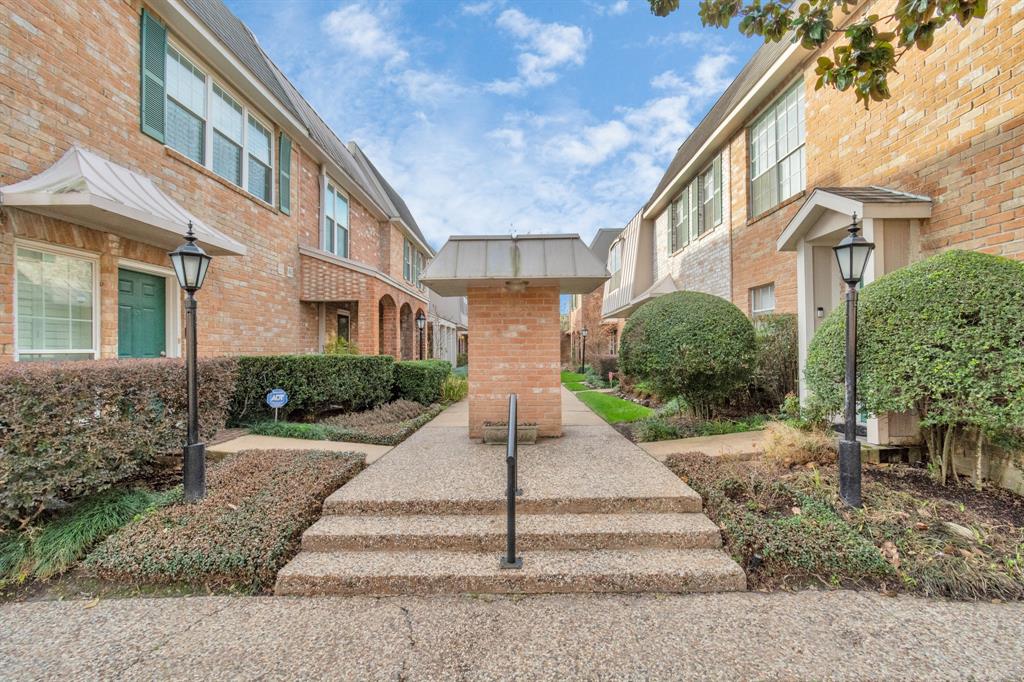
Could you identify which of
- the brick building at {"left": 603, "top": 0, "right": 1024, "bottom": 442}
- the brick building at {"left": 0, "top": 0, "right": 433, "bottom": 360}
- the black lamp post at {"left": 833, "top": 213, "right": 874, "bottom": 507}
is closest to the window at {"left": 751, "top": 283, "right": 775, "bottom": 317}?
the brick building at {"left": 603, "top": 0, "right": 1024, "bottom": 442}

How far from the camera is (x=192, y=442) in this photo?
12.5 ft

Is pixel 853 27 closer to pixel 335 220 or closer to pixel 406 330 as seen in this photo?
pixel 335 220

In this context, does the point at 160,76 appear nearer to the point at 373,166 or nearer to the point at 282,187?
the point at 282,187

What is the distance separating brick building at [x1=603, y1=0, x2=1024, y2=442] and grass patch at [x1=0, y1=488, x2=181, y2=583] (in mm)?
7583

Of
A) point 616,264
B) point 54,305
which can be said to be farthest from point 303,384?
point 616,264

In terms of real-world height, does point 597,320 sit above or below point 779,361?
above

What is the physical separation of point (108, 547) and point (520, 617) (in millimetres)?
3093

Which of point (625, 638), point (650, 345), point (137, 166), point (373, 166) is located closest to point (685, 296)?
point (650, 345)

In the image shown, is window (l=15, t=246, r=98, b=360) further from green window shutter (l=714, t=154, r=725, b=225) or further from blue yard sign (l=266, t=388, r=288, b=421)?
green window shutter (l=714, t=154, r=725, b=225)

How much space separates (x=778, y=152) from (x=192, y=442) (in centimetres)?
1113

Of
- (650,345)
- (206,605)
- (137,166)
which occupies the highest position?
(137,166)

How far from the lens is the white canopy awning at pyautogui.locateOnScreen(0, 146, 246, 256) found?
428 cm

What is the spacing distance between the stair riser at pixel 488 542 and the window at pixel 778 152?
308 inches

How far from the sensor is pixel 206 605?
106 inches
